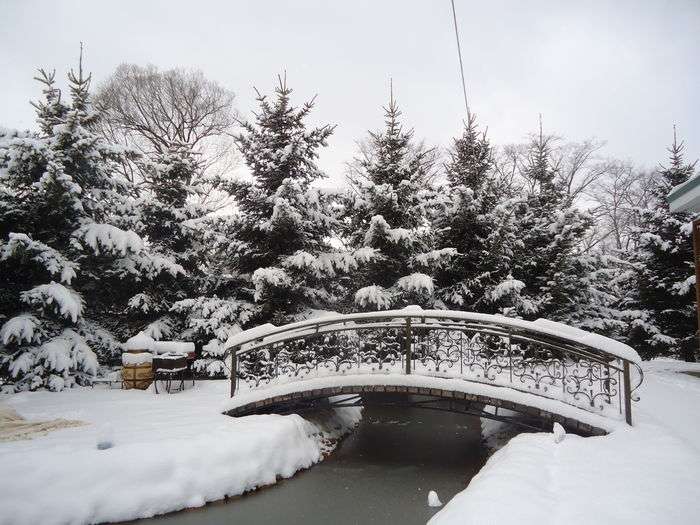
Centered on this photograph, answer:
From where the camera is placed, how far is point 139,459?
4.74m

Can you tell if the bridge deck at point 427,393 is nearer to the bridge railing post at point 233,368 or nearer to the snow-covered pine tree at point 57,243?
the bridge railing post at point 233,368

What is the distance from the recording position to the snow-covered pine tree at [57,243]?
26.0 feet

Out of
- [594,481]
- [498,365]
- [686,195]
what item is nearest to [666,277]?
[686,195]

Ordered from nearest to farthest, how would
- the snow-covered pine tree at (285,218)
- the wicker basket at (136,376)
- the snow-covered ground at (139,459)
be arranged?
the snow-covered ground at (139,459), the wicker basket at (136,376), the snow-covered pine tree at (285,218)

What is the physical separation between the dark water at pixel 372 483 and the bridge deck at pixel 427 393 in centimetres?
116

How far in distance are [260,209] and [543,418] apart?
7557 millimetres

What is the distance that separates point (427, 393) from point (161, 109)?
594 inches

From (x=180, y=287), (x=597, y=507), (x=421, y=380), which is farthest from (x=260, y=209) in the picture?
(x=597, y=507)

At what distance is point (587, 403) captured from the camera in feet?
18.9

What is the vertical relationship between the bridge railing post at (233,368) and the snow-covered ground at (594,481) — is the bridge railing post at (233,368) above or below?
above

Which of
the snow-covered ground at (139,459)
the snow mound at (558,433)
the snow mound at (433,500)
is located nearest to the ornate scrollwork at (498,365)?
the snow mound at (558,433)

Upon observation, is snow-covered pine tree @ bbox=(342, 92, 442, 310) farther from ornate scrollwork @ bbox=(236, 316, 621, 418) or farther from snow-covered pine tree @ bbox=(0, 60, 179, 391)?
snow-covered pine tree @ bbox=(0, 60, 179, 391)

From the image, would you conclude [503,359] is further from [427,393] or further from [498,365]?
[427,393]

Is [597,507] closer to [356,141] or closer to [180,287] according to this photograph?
[180,287]
